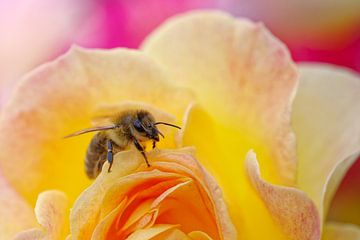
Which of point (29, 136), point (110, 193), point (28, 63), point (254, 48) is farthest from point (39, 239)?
point (28, 63)

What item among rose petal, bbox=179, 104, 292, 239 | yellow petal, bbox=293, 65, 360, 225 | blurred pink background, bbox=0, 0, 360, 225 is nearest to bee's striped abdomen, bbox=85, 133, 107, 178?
rose petal, bbox=179, 104, 292, 239

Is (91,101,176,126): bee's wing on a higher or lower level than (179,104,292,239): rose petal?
higher

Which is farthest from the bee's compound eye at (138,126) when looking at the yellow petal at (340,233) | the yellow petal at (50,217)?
the yellow petal at (340,233)

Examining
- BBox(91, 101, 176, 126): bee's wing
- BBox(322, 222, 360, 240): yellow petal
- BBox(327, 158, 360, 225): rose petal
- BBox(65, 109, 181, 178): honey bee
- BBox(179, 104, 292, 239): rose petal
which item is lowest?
BBox(327, 158, 360, 225): rose petal

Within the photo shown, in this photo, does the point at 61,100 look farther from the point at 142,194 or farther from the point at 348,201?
the point at 348,201

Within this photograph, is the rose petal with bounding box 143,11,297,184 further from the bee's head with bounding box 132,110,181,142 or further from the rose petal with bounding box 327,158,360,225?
the rose petal with bounding box 327,158,360,225

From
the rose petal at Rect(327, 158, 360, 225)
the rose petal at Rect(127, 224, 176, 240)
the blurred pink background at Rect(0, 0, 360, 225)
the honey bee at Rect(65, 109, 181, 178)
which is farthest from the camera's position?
the blurred pink background at Rect(0, 0, 360, 225)

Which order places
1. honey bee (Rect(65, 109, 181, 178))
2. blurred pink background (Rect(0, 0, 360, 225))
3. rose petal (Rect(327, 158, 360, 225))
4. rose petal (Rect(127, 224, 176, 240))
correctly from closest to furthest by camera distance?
1. rose petal (Rect(127, 224, 176, 240))
2. honey bee (Rect(65, 109, 181, 178))
3. rose petal (Rect(327, 158, 360, 225))
4. blurred pink background (Rect(0, 0, 360, 225))

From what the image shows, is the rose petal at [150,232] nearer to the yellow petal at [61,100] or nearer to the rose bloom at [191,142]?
the rose bloom at [191,142]

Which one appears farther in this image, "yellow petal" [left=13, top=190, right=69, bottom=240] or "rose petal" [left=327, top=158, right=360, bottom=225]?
"rose petal" [left=327, top=158, right=360, bottom=225]
